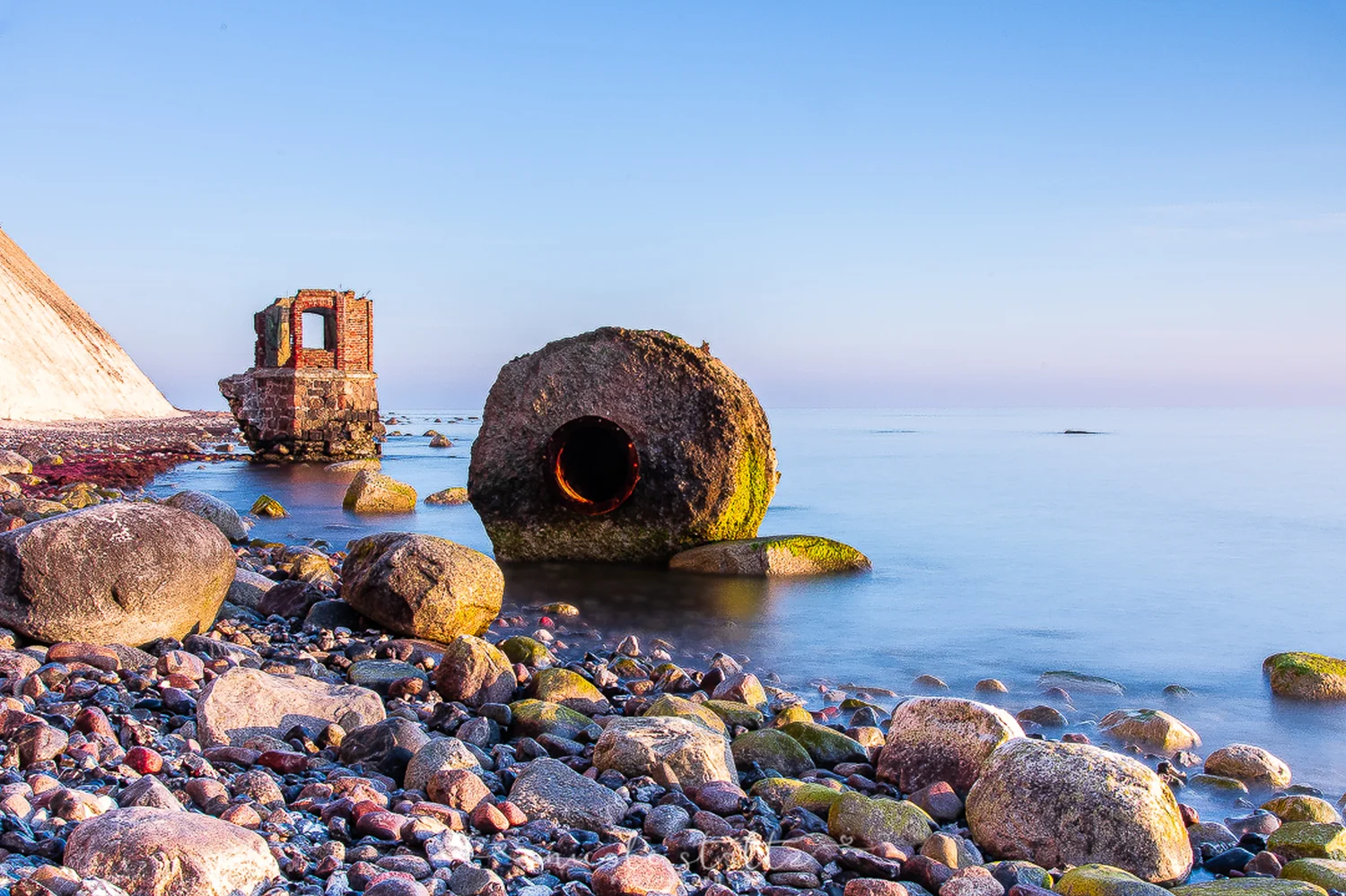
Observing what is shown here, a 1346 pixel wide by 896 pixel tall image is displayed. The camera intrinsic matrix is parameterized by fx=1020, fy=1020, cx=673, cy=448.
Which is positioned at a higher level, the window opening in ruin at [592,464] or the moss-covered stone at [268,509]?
the window opening in ruin at [592,464]

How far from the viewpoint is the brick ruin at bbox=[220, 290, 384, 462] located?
24.1 metres

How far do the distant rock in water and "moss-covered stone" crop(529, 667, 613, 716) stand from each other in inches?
1666

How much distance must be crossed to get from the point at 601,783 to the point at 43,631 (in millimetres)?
3012

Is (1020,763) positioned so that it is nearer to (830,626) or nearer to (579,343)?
(830,626)

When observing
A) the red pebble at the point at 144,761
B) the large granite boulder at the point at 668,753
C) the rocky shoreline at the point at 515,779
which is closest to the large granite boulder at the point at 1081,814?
the rocky shoreline at the point at 515,779

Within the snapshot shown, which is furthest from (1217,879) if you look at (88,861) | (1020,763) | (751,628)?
(751,628)

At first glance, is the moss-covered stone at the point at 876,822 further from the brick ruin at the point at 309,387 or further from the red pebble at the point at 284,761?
the brick ruin at the point at 309,387

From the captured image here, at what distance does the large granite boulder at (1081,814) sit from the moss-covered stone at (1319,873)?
0.32 metres

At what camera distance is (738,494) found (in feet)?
31.8

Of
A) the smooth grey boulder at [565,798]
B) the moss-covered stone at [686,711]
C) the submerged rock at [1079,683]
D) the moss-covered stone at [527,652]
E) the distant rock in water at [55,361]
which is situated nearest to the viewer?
the smooth grey boulder at [565,798]

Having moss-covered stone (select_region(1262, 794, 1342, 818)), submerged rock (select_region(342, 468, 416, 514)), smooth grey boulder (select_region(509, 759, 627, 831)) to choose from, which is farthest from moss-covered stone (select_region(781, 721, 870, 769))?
submerged rock (select_region(342, 468, 416, 514))

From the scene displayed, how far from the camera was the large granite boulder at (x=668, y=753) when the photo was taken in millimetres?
3848

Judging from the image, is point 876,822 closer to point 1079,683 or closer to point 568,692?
point 568,692

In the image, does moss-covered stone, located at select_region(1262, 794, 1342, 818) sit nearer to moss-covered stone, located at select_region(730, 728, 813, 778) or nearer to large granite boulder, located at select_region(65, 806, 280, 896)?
moss-covered stone, located at select_region(730, 728, 813, 778)
